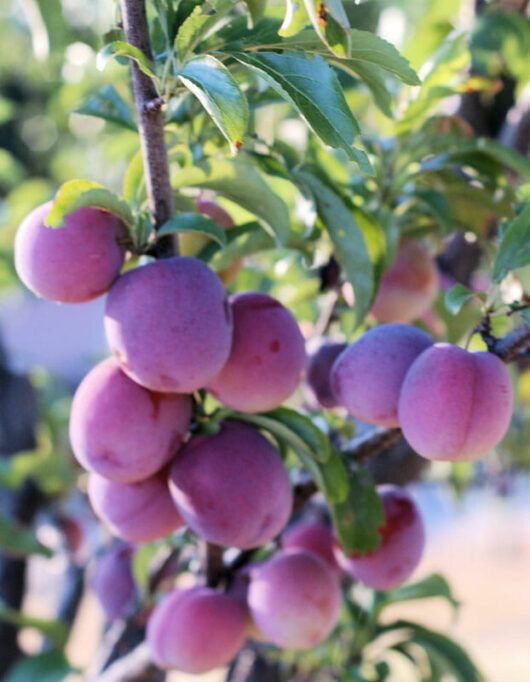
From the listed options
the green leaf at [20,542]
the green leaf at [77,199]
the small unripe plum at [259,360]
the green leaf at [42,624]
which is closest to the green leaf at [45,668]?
the green leaf at [42,624]

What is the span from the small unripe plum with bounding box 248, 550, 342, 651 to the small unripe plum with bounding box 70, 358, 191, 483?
0.18 metres

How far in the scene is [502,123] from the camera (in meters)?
1.06

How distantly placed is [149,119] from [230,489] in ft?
0.89

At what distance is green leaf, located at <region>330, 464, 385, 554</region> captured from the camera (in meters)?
0.63

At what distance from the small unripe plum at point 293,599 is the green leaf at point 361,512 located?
0.18ft

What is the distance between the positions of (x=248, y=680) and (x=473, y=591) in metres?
2.22

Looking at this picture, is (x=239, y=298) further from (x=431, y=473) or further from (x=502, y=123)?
(x=431, y=473)

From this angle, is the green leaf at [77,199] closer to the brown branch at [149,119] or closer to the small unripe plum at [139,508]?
the brown branch at [149,119]

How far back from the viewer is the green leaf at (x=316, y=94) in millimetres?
381

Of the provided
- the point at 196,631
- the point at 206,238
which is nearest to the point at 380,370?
the point at 206,238

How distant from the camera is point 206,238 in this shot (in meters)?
0.60

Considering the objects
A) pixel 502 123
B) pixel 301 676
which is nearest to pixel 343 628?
pixel 301 676

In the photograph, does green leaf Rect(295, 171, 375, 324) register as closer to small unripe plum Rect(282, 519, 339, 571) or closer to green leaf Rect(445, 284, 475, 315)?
green leaf Rect(445, 284, 475, 315)

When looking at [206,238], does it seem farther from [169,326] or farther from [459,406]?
[459,406]
